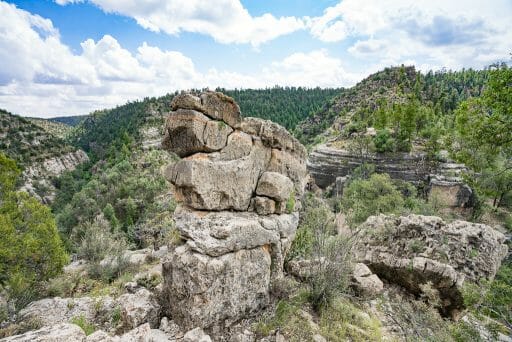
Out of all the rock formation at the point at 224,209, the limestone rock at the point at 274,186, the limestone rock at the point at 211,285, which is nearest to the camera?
the limestone rock at the point at 211,285

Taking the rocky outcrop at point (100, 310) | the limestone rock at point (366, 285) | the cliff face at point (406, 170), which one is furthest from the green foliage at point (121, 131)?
the limestone rock at point (366, 285)

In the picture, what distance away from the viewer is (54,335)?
6504mm

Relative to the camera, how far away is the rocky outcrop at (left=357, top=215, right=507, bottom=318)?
13.5 meters

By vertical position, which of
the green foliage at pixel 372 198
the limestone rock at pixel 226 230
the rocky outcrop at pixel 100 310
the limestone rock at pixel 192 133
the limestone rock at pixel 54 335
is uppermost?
the limestone rock at pixel 192 133

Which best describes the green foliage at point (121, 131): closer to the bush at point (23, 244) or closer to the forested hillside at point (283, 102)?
the forested hillside at point (283, 102)

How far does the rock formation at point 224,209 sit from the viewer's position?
923 centimetres

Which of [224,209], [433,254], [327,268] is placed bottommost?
[433,254]

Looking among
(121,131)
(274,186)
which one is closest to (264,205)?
(274,186)

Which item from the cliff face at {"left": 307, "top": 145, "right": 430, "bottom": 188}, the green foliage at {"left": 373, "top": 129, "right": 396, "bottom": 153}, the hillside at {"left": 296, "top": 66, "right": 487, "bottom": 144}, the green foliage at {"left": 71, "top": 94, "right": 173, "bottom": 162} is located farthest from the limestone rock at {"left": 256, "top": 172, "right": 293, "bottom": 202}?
the green foliage at {"left": 71, "top": 94, "right": 173, "bottom": 162}

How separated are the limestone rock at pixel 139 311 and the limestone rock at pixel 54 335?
2602mm

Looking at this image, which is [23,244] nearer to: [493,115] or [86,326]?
[86,326]

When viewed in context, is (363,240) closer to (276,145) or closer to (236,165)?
(276,145)

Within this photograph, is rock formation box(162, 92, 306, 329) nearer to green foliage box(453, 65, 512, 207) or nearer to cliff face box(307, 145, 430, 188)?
green foliage box(453, 65, 512, 207)

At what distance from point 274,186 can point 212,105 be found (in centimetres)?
420
